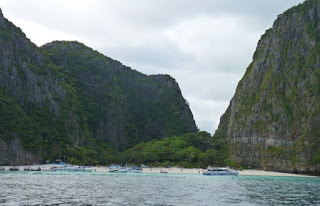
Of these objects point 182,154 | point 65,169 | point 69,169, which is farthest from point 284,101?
point 65,169

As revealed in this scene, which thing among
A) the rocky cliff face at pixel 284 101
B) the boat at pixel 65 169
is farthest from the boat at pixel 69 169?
the rocky cliff face at pixel 284 101

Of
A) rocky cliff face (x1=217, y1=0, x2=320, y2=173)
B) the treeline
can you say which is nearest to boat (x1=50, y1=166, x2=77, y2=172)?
the treeline

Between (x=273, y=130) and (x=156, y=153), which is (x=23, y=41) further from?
(x=273, y=130)

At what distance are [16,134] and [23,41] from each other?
66.9 m

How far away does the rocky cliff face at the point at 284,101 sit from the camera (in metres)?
136

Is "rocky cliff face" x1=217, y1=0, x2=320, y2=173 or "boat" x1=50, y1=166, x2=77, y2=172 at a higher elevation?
"rocky cliff face" x1=217, y1=0, x2=320, y2=173

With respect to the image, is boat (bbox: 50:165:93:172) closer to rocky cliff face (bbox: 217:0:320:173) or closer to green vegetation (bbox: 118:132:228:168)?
green vegetation (bbox: 118:132:228:168)

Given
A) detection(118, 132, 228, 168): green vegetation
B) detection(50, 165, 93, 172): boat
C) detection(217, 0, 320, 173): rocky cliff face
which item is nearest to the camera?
detection(217, 0, 320, 173): rocky cliff face

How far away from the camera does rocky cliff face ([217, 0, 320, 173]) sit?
446 ft

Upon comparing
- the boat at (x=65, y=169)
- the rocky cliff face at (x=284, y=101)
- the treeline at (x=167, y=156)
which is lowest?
the boat at (x=65, y=169)

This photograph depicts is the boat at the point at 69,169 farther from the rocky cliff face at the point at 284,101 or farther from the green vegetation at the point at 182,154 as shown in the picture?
the rocky cliff face at the point at 284,101

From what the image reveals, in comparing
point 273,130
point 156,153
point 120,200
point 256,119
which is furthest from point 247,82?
point 120,200

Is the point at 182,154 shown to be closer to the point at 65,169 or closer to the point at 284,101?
the point at 284,101

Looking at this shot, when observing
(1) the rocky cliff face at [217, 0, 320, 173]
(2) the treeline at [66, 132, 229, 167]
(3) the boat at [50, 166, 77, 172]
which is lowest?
(3) the boat at [50, 166, 77, 172]
